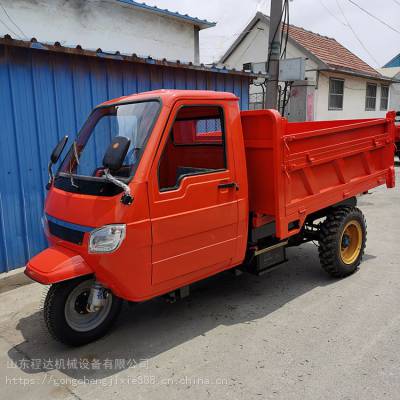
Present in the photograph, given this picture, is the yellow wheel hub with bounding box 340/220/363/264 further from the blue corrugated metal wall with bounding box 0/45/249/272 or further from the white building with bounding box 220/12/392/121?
the white building with bounding box 220/12/392/121

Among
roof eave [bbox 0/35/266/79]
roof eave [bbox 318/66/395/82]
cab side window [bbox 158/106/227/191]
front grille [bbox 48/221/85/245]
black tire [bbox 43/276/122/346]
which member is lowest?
black tire [bbox 43/276/122/346]

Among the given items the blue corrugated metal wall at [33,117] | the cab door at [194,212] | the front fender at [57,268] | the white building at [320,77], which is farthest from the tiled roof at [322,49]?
the front fender at [57,268]

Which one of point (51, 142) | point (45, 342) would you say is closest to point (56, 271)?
point (45, 342)

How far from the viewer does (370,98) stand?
62.8 feet

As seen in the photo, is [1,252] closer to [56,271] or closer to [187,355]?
[56,271]

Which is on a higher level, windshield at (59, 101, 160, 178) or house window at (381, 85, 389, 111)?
house window at (381, 85, 389, 111)

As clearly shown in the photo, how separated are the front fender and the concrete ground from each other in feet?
2.59

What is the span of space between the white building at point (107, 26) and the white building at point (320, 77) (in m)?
4.08

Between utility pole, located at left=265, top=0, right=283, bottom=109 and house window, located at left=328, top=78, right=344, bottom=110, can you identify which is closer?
utility pole, located at left=265, top=0, right=283, bottom=109

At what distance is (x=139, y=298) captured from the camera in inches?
126

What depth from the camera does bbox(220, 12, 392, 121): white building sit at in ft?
48.4

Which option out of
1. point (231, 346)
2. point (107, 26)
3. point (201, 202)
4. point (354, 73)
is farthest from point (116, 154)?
point (354, 73)

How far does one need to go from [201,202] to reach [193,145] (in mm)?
1163

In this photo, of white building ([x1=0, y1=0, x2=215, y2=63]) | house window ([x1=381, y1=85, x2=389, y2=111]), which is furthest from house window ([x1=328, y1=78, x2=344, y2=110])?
white building ([x1=0, y1=0, x2=215, y2=63])
